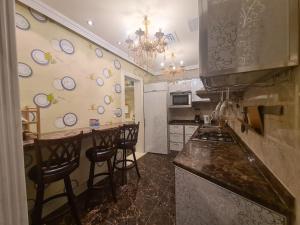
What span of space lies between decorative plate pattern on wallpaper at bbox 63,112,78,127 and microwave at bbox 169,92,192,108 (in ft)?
8.08

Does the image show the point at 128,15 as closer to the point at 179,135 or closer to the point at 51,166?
the point at 51,166

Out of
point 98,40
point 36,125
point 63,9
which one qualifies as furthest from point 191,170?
point 98,40

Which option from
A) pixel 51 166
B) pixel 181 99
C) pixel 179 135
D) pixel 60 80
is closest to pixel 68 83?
pixel 60 80

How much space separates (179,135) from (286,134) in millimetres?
3150

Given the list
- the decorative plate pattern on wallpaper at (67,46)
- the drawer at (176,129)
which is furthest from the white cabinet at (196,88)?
the decorative plate pattern on wallpaper at (67,46)

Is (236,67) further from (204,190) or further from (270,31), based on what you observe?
(204,190)

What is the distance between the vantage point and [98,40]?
8.16 feet

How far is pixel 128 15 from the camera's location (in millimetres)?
1980

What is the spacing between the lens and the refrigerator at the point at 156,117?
377cm

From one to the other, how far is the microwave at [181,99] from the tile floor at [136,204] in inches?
71.9

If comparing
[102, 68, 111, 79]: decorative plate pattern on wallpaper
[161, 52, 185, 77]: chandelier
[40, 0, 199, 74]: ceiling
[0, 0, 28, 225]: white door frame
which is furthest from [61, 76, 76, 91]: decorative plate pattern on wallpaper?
[161, 52, 185, 77]: chandelier

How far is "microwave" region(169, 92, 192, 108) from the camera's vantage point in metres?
3.70

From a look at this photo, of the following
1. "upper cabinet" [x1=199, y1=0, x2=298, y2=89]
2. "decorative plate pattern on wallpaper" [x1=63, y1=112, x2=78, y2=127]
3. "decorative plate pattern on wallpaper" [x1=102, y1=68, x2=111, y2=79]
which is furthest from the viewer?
"decorative plate pattern on wallpaper" [x1=102, y1=68, x2=111, y2=79]

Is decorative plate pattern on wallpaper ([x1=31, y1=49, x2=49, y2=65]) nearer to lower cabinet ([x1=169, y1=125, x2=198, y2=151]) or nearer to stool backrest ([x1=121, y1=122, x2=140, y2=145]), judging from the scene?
stool backrest ([x1=121, y1=122, x2=140, y2=145])
